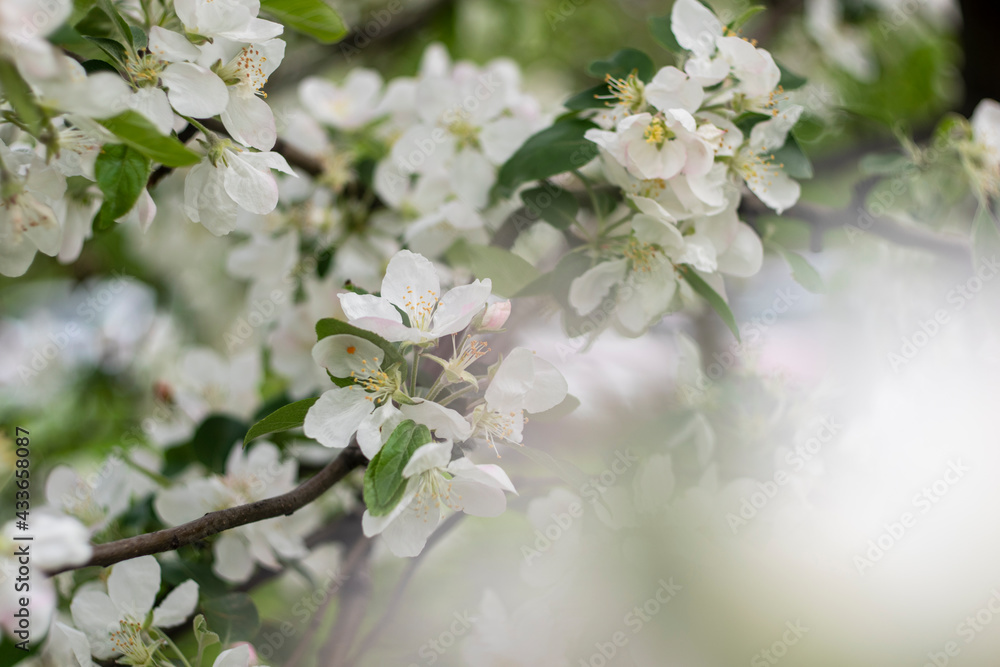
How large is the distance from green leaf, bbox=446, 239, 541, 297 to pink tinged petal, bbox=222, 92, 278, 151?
0.26 m

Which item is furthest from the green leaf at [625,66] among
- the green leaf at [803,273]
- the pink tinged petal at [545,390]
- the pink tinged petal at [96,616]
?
the pink tinged petal at [96,616]

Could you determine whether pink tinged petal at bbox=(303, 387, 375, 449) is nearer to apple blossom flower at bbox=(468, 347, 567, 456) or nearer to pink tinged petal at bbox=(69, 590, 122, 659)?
apple blossom flower at bbox=(468, 347, 567, 456)

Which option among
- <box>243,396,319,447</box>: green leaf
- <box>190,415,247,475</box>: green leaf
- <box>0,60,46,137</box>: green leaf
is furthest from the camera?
<box>190,415,247,475</box>: green leaf

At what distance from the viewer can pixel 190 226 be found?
1884 mm

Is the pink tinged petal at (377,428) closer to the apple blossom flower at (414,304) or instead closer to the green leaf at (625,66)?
the apple blossom flower at (414,304)

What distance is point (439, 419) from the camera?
547 millimetres

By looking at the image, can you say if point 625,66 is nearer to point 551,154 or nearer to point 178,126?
point 551,154

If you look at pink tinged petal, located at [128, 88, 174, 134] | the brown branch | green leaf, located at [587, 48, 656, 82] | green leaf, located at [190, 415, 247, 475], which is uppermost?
green leaf, located at [587, 48, 656, 82]

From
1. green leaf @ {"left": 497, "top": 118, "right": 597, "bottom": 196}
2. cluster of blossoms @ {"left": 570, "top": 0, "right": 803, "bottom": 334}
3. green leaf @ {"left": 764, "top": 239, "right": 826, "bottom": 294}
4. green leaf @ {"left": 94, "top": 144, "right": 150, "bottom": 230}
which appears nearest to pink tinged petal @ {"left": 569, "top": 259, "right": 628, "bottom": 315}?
cluster of blossoms @ {"left": 570, "top": 0, "right": 803, "bottom": 334}

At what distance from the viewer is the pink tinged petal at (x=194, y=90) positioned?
0.61 meters

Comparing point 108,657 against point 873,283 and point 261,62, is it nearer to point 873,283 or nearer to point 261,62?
point 261,62

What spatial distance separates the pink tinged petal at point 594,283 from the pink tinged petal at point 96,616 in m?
0.56

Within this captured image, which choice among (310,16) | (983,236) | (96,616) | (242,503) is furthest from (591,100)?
(96,616)

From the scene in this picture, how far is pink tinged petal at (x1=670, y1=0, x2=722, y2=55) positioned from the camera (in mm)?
714
